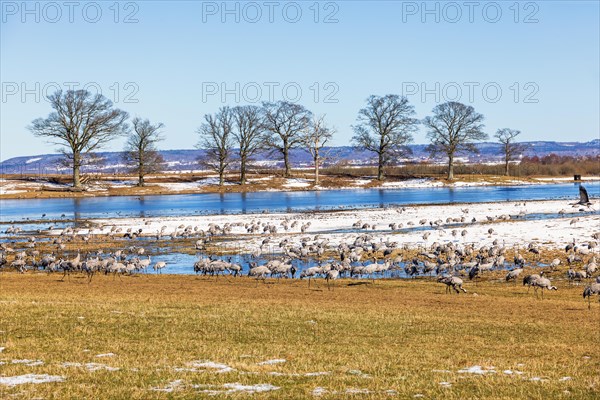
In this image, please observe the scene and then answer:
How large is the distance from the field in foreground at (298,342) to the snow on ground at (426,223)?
46.9 ft

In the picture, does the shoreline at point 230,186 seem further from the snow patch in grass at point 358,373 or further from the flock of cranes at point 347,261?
the snow patch in grass at point 358,373

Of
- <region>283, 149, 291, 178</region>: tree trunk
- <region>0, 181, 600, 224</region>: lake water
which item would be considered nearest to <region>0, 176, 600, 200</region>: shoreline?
<region>283, 149, 291, 178</region>: tree trunk

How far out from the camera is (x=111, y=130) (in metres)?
93.1

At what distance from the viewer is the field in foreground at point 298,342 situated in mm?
11781

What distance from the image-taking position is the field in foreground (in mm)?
11781

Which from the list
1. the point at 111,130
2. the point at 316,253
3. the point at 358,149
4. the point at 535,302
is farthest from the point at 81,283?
the point at 358,149

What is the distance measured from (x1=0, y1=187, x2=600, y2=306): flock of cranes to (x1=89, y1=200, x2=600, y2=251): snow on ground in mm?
1060

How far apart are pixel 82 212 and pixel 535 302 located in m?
52.1

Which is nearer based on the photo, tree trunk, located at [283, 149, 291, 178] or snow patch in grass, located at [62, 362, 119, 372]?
snow patch in grass, located at [62, 362, 119, 372]

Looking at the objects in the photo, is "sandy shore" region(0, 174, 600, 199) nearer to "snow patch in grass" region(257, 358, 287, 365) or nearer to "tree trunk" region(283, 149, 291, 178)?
"tree trunk" region(283, 149, 291, 178)

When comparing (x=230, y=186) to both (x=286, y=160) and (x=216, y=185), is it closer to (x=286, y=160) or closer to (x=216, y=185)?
(x=216, y=185)

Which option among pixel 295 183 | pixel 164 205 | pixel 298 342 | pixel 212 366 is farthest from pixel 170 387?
pixel 295 183

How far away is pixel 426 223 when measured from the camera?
51312 millimetres

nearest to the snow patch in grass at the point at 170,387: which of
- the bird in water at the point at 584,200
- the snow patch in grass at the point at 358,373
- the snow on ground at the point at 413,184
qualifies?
the snow patch in grass at the point at 358,373
